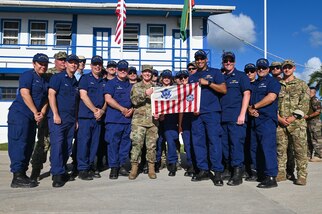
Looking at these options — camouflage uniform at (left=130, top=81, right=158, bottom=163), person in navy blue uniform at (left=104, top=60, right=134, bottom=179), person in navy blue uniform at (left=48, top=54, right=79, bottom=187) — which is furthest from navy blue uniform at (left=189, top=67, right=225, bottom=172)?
person in navy blue uniform at (left=48, top=54, right=79, bottom=187)

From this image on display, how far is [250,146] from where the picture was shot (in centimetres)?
583

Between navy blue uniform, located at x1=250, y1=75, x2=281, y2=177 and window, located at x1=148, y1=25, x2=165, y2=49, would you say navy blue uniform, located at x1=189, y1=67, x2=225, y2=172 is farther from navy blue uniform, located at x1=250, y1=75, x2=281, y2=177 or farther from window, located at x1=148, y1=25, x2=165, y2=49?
window, located at x1=148, y1=25, x2=165, y2=49

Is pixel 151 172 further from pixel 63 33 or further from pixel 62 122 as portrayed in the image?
pixel 63 33

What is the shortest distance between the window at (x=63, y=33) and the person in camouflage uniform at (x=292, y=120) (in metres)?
14.0

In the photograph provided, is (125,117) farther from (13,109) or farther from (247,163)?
(247,163)

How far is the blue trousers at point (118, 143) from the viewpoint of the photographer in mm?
5902

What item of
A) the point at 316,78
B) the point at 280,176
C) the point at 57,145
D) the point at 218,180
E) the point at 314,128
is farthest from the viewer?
the point at 316,78

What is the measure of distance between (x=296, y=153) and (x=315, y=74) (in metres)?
23.0

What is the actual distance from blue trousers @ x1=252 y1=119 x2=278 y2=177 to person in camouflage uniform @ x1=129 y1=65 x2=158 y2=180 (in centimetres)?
191

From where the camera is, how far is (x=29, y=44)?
16984mm

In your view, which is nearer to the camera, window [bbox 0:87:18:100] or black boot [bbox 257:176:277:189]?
black boot [bbox 257:176:277:189]

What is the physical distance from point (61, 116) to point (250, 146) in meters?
3.45

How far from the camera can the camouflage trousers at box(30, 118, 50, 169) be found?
566cm

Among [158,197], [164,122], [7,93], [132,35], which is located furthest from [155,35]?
[158,197]
